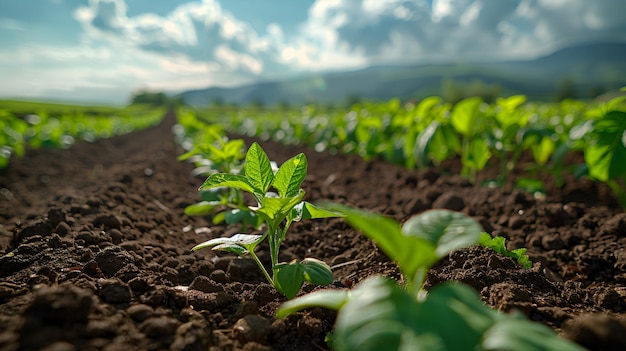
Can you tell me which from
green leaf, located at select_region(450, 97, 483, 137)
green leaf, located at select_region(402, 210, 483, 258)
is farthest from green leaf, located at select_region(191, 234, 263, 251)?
green leaf, located at select_region(450, 97, 483, 137)

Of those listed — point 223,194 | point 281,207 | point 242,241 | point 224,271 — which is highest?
point 281,207

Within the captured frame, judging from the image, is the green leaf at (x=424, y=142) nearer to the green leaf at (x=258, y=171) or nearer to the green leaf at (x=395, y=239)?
the green leaf at (x=258, y=171)

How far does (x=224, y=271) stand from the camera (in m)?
2.05

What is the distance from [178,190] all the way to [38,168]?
3.23 metres

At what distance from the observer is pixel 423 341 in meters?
0.78

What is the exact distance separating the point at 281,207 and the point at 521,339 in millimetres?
855

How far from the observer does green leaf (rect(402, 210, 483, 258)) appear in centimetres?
100

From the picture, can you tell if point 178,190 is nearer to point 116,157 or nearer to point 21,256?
point 21,256

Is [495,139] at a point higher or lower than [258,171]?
lower

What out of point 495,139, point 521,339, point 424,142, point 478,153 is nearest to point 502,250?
point 521,339

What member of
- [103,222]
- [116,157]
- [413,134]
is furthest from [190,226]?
[116,157]

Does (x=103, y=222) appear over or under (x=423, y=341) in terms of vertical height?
under

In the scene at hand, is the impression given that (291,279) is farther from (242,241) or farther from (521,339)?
(521,339)

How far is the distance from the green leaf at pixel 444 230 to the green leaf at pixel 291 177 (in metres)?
0.57
